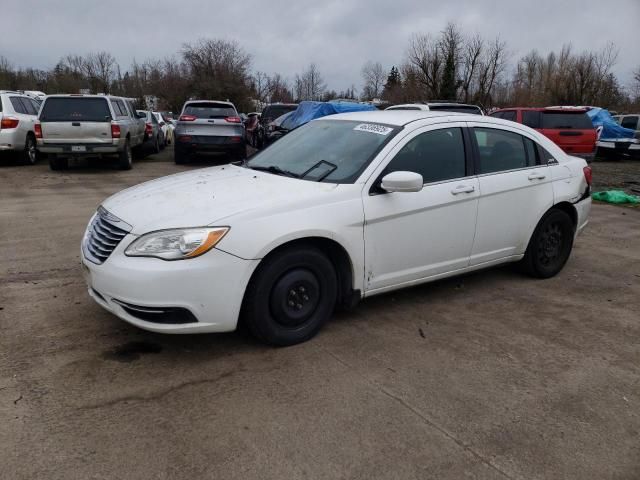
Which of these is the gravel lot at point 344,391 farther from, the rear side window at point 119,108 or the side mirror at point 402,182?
the rear side window at point 119,108

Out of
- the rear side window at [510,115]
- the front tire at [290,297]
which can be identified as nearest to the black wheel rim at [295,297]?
the front tire at [290,297]

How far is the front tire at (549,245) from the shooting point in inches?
205

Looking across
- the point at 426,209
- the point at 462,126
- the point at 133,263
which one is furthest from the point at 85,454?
the point at 462,126

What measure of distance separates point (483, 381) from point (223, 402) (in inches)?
63.4

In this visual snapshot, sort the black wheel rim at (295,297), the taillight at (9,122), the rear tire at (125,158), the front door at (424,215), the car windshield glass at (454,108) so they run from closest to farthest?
1. the black wheel rim at (295,297)
2. the front door at (424,215)
3. the car windshield glass at (454,108)
4. the taillight at (9,122)
5. the rear tire at (125,158)

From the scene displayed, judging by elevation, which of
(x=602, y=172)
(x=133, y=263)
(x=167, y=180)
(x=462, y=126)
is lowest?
(x=602, y=172)

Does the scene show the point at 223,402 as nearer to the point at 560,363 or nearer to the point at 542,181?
the point at 560,363

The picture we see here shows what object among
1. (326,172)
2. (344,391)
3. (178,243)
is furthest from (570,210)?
(178,243)

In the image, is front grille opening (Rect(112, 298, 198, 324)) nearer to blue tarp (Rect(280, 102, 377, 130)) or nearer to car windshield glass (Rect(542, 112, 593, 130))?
blue tarp (Rect(280, 102, 377, 130))

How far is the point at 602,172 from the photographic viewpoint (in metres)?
15.5

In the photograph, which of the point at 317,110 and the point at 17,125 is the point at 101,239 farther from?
the point at 17,125

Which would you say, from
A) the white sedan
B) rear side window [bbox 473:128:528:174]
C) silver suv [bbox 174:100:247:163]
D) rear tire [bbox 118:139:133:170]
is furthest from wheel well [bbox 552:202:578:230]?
rear tire [bbox 118:139:133:170]

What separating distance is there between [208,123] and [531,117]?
8.68 m

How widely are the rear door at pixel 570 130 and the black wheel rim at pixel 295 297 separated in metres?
12.1
